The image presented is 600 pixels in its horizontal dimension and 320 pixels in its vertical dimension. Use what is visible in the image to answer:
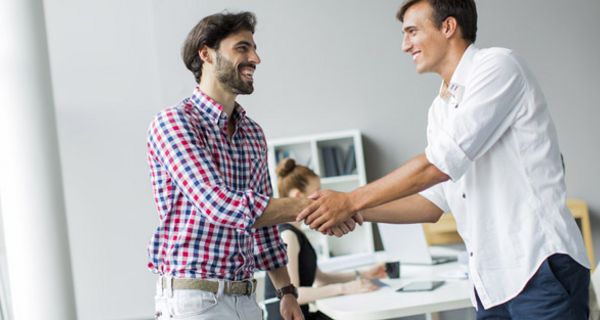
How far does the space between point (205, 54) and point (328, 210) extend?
2.17 ft

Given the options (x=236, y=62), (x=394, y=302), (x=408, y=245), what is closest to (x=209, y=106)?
(x=236, y=62)

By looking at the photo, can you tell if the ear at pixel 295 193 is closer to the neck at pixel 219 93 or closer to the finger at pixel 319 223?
the finger at pixel 319 223

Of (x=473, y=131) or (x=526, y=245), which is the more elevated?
(x=473, y=131)

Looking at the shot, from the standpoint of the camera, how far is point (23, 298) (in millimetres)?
4492

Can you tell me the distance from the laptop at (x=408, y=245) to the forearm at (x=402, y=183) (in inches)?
63.3

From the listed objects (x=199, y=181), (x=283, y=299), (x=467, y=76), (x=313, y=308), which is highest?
(x=467, y=76)

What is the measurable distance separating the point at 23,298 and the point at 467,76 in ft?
10.9

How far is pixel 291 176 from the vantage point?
3.85m

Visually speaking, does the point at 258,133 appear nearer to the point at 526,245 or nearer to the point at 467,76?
the point at 467,76

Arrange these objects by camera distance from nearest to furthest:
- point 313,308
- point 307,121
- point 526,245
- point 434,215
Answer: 1. point 526,245
2. point 434,215
3. point 313,308
4. point 307,121

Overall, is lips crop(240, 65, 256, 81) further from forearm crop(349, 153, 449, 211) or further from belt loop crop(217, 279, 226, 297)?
belt loop crop(217, 279, 226, 297)

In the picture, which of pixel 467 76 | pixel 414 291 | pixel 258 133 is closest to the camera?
pixel 467 76

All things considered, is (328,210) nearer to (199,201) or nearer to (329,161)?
(199,201)

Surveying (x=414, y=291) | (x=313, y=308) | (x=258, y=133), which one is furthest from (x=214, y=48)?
(x=313, y=308)
